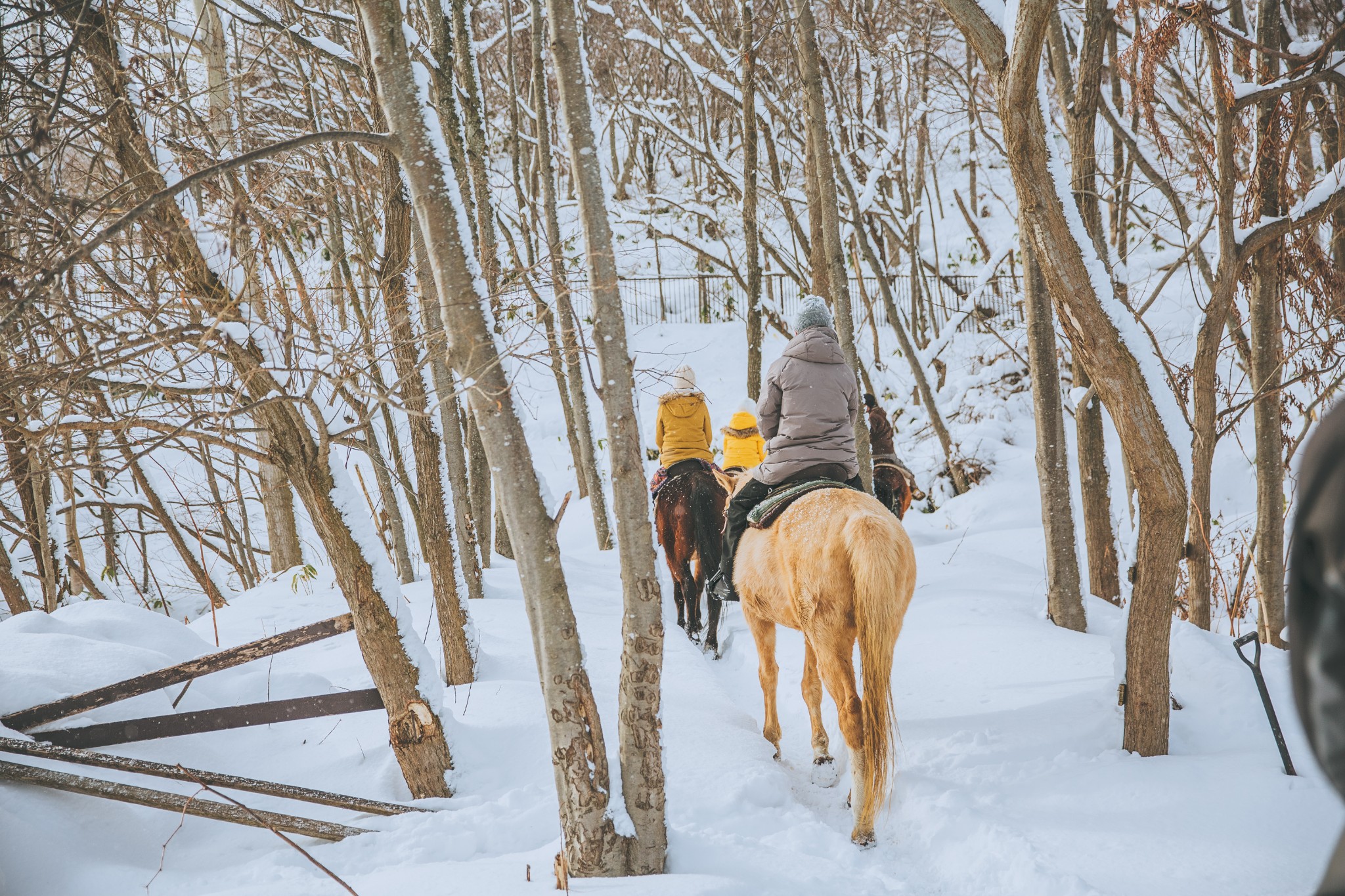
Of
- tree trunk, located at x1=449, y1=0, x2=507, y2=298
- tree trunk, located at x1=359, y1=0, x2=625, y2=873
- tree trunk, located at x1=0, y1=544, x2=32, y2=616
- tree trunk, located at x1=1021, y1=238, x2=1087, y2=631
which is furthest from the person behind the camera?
tree trunk, located at x1=0, y1=544, x2=32, y2=616

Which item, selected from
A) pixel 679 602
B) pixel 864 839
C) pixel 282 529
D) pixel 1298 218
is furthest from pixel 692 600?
pixel 282 529

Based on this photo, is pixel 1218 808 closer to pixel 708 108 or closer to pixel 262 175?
pixel 262 175

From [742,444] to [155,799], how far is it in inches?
229

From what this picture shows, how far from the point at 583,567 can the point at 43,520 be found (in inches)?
236

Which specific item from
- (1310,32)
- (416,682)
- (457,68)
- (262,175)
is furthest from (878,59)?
(416,682)

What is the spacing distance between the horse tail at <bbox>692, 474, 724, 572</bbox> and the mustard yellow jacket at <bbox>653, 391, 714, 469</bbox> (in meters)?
0.49

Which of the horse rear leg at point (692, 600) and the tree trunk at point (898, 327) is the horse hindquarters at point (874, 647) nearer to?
the horse rear leg at point (692, 600)

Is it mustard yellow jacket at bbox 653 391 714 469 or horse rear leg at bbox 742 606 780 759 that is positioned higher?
mustard yellow jacket at bbox 653 391 714 469

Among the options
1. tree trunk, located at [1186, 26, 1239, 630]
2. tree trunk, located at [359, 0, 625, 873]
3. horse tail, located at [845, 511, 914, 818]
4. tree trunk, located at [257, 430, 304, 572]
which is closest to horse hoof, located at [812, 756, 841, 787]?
horse tail, located at [845, 511, 914, 818]

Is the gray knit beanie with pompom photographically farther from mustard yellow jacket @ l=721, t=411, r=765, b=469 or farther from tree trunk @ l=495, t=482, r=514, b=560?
tree trunk @ l=495, t=482, r=514, b=560

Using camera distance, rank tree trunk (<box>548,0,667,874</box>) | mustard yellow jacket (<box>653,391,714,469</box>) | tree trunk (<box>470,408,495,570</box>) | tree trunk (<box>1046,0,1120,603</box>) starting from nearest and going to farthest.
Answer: tree trunk (<box>548,0,667,874</box>), tree trunk (<box>1046,0,1120,603</box>), mustard yellow jacket (<box>653,391,714,469</box>), tree trunk (<box>470,408,495,570</box>)

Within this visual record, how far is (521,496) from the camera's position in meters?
3.18

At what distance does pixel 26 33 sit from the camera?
4.87 m

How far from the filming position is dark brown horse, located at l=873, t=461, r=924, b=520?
26.9 ft
